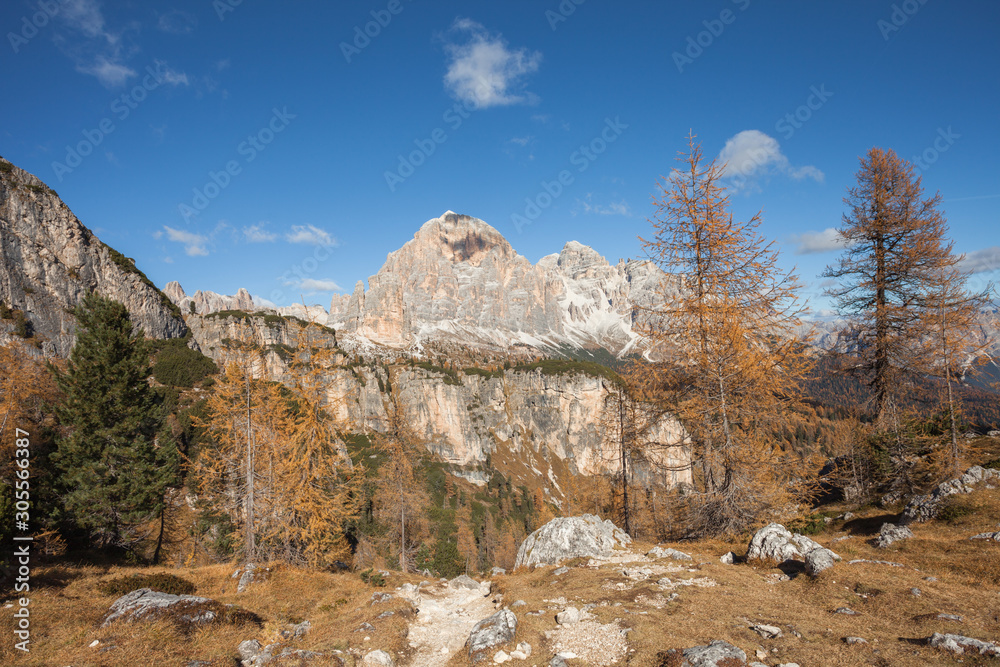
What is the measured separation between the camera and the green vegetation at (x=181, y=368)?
69.4m

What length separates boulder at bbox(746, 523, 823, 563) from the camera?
36.6 feet

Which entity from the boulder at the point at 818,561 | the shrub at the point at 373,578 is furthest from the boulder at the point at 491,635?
the shrub at the point at 373,578

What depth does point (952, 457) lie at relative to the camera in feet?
59.5

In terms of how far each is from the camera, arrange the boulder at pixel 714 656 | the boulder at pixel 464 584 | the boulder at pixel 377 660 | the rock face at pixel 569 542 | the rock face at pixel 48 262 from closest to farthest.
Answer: the boulder at pixel 714 656, the boulder at pixel 377 660, the rock face at pixel 569 542, the boulder at pixel 464 584, the rock face at pixel 48 262

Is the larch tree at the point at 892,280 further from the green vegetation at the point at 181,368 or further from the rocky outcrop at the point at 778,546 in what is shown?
the green vegetation at the point at 181,368

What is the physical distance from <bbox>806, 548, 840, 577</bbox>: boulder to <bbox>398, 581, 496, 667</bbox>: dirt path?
27.6 ft

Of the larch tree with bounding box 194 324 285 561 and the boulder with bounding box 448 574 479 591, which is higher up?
the larch tree with bounding box 194 324 285 561

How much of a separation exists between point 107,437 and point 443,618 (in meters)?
25.7

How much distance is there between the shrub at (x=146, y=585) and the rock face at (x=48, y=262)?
6902 cm

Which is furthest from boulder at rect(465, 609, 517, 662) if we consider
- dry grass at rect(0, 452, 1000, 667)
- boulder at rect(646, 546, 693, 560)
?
boulder at rect(646, 546, 693, 560)

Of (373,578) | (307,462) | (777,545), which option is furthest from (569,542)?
(307,462)

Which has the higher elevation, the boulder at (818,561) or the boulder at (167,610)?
the boulder at (818,561)

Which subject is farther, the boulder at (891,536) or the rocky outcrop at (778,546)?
the boulder at (891,536)

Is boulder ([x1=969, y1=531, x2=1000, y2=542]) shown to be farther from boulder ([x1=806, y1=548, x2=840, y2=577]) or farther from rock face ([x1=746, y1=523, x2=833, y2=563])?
boulder ([x1=806, y1=548, x2=840, y2=577])
